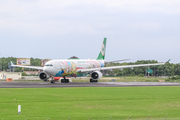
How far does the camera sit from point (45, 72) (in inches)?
2788

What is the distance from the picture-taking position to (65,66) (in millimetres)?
74000

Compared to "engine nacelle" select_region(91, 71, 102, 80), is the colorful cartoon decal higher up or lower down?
higher up

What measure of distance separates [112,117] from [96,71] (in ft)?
160

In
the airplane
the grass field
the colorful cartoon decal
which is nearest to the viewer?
the grass field

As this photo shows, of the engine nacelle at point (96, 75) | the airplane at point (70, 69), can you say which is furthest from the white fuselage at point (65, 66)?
the engine nacelle at point (96, 75)

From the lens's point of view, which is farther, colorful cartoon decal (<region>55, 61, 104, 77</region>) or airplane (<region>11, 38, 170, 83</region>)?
colorful cartoon decal (<region>55, 61, 104, 77</region>)

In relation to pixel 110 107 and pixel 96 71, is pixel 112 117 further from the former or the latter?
pixel 96 71

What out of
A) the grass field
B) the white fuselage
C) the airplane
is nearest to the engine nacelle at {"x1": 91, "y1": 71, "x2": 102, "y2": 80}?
the airplane

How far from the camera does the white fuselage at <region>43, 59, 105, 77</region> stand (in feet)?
233

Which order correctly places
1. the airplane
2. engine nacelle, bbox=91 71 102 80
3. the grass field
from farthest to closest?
engine nacelle, bbox=91 71 102 80
the airplane
the grass field

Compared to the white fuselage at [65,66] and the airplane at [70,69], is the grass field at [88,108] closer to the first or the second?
the white fuselage at [65,66]

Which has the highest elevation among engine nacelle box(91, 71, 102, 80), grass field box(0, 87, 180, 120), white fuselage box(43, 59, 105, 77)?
white fuselage box(43, 59, 105, 77)

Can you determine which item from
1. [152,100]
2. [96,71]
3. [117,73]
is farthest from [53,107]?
[117,73]

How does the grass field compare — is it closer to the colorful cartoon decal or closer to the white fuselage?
the white fuselage
